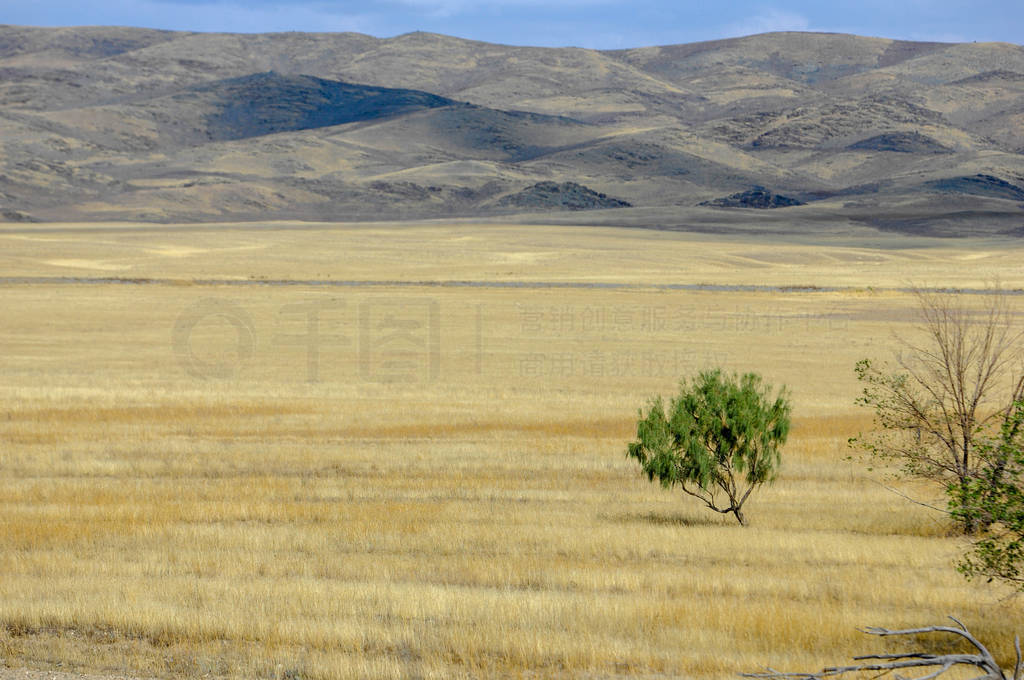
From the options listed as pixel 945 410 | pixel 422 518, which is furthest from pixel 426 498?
pixel 945 410

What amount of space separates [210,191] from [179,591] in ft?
594

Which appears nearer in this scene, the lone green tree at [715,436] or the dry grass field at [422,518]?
the dry grass field at [422,518]

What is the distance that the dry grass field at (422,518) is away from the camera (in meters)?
9.92

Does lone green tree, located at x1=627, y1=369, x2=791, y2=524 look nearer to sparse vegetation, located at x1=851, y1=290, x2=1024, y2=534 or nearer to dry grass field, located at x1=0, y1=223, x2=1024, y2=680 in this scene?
dry grass field, located at x1=0, y1=223, x2=1024, y2=680

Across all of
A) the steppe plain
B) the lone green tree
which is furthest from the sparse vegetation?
the lone green tree

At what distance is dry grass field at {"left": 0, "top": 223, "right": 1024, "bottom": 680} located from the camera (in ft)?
32.6

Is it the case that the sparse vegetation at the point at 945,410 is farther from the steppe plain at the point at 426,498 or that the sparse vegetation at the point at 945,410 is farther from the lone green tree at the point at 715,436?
the lone green tree at the point at 715,436

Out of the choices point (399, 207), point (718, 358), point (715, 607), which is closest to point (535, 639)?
point (715, 607)

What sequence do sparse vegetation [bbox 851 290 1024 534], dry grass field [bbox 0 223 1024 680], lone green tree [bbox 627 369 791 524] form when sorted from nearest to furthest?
dry grass field [bbox 0 223 1024 680] → sparse vegetation [bbox 851 290 1024 534] → lone green tree [bbox 627 369 791 524]

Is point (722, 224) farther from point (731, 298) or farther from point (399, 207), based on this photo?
point (731, 298)

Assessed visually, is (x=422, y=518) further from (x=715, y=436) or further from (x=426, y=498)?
(x=715, y=436)

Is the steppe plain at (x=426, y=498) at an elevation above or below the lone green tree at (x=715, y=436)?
below

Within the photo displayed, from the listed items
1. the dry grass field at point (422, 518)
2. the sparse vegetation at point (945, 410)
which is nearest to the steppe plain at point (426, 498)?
the dry grass field at point (422, 518)

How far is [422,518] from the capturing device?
15453 millimetres
